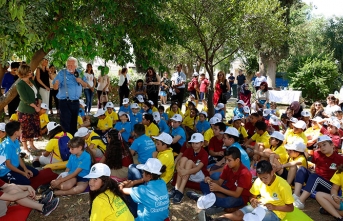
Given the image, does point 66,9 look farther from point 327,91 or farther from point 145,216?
point 327,91

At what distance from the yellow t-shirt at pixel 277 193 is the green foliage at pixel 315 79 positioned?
15.7m

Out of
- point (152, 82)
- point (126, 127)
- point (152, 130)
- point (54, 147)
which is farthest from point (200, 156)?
point (152, 82)

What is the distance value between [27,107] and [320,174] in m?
5.29

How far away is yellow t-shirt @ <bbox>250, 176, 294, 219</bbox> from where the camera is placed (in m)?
3.99

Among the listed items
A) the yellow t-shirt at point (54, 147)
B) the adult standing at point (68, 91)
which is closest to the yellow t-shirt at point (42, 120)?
the adult standing at point (68, 91)

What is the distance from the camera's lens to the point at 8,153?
16.0 feet

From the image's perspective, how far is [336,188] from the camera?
4.62 m

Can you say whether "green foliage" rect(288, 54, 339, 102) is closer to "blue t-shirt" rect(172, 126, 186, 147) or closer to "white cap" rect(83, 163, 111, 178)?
"blue t-shirt" rect(172, 126, 186, 147)

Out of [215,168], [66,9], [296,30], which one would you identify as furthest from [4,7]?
[296,30]

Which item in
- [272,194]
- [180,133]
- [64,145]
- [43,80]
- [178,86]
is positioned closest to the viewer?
[272,194]

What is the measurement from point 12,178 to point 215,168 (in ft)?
10.00

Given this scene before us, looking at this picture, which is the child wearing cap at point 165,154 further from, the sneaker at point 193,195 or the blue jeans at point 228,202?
the blue jeans at point 228,202

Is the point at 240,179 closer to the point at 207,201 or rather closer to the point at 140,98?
the point at 207,201

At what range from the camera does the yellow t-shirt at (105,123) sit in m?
8.47
